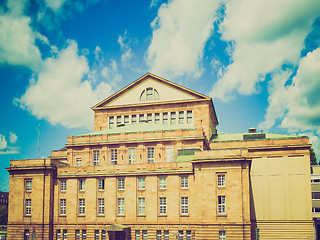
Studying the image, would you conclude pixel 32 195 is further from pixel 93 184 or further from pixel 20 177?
pixel 93 184

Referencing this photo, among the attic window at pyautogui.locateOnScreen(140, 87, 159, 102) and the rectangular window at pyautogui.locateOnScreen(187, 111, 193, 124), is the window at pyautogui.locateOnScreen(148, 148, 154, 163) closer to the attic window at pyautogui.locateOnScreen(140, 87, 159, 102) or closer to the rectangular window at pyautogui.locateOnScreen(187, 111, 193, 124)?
the rectangular window at pyautogui.locateOnScreen(187, 111, 193, 124)

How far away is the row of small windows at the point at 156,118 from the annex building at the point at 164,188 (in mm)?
1878

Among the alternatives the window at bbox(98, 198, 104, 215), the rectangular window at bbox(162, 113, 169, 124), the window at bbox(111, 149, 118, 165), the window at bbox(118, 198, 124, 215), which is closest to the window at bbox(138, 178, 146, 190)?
the window at bbox(118, 198, 124, 215)

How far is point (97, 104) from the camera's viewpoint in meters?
73.9

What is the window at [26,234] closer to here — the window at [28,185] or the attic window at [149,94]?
the window at [28,185]

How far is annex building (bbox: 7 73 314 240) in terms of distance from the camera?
4928 cm

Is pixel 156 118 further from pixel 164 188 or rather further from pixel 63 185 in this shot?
pixel 63 185

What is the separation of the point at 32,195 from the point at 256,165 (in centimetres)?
3768

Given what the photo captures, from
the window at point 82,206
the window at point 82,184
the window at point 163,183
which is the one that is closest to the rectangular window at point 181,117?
the window at point 163,183

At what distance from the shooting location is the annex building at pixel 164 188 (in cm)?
4928

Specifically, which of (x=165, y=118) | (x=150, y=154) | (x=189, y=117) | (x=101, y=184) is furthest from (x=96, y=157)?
(x=189, y=117)

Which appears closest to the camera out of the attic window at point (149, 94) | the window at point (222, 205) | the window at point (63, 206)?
the window at point (222, 205)

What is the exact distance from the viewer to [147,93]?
72.9m

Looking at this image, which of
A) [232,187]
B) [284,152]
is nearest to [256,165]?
[284,152]
